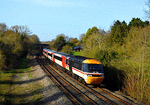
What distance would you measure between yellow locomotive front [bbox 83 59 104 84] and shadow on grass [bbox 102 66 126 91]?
195 cm

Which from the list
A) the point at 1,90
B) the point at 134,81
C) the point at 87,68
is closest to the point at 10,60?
the point at 1,90

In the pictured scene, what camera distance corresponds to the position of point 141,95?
373 inches

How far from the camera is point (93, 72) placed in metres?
11.5

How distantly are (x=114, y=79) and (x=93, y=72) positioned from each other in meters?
3.53

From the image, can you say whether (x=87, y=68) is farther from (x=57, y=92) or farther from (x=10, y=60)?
A: (x=10, y=60)

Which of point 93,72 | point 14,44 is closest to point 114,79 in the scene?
point 93,72

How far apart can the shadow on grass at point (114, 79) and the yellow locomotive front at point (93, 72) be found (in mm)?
1946

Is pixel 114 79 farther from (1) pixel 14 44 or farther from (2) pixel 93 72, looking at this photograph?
(1) pixel 14 44

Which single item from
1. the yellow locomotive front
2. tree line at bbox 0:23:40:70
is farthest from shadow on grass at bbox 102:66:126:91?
tree line at bbox 0:23:40:70

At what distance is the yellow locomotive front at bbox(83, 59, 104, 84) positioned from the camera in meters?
11.4

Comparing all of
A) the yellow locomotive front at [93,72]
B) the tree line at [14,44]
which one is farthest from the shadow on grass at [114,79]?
the tree line at [14,44]

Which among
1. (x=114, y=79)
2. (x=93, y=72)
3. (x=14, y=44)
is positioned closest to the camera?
(x=93, y=72)

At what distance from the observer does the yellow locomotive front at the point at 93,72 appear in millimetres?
11377

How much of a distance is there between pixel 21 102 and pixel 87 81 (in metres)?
5.61
